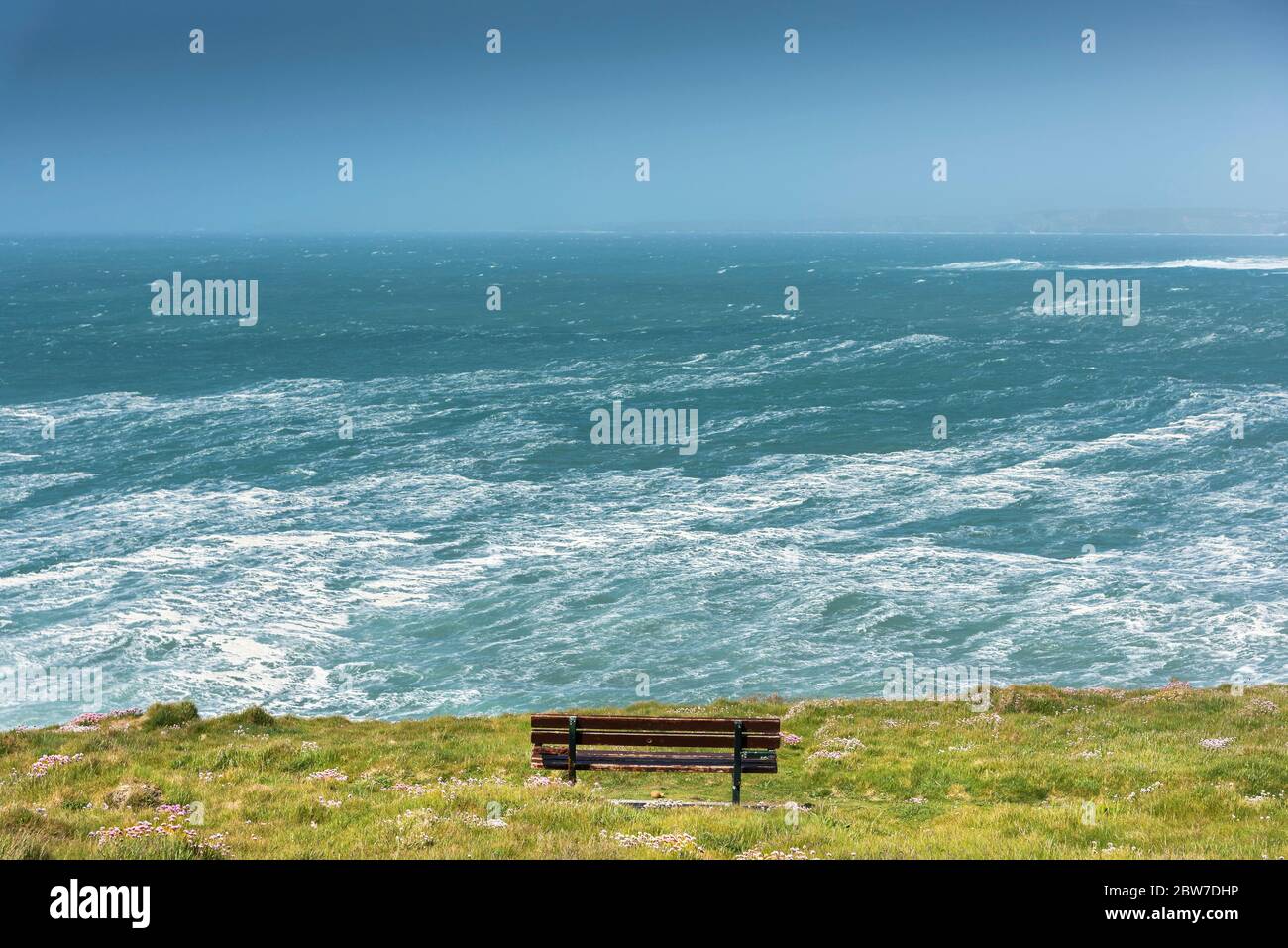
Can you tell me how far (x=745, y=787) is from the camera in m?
17.6

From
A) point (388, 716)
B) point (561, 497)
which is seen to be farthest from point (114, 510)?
point (388, 716)

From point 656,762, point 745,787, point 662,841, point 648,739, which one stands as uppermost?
point 662,841

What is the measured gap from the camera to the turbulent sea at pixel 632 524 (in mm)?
32906

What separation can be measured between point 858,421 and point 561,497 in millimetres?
24188

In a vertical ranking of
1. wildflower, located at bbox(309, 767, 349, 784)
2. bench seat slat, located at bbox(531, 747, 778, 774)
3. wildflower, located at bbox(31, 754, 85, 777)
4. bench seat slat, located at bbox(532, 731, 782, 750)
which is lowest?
wildflower, located at bbox(309, 767, 349, 784)

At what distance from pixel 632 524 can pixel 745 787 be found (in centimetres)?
2907

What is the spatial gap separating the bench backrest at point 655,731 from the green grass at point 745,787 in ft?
2.78

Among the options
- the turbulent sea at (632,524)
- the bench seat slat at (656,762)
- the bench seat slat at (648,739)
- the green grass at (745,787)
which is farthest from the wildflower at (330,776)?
the turbulent sea at (632,524)

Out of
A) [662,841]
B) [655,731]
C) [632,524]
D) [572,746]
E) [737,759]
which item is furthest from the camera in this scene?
[632,524]

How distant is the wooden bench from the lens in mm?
15977

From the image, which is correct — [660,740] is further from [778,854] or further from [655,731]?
[778,854]

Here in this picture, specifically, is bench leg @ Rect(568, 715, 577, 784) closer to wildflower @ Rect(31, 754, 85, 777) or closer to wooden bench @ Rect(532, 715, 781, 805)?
wooden bench @ Rect(532, 715, 781, 805)

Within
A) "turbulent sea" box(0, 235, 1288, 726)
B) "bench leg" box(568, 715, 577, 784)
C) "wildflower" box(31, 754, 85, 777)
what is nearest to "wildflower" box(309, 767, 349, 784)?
"bench leg" box(568, 715, 577, 784)

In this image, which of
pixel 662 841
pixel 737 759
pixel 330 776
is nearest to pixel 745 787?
pixel 737 759
